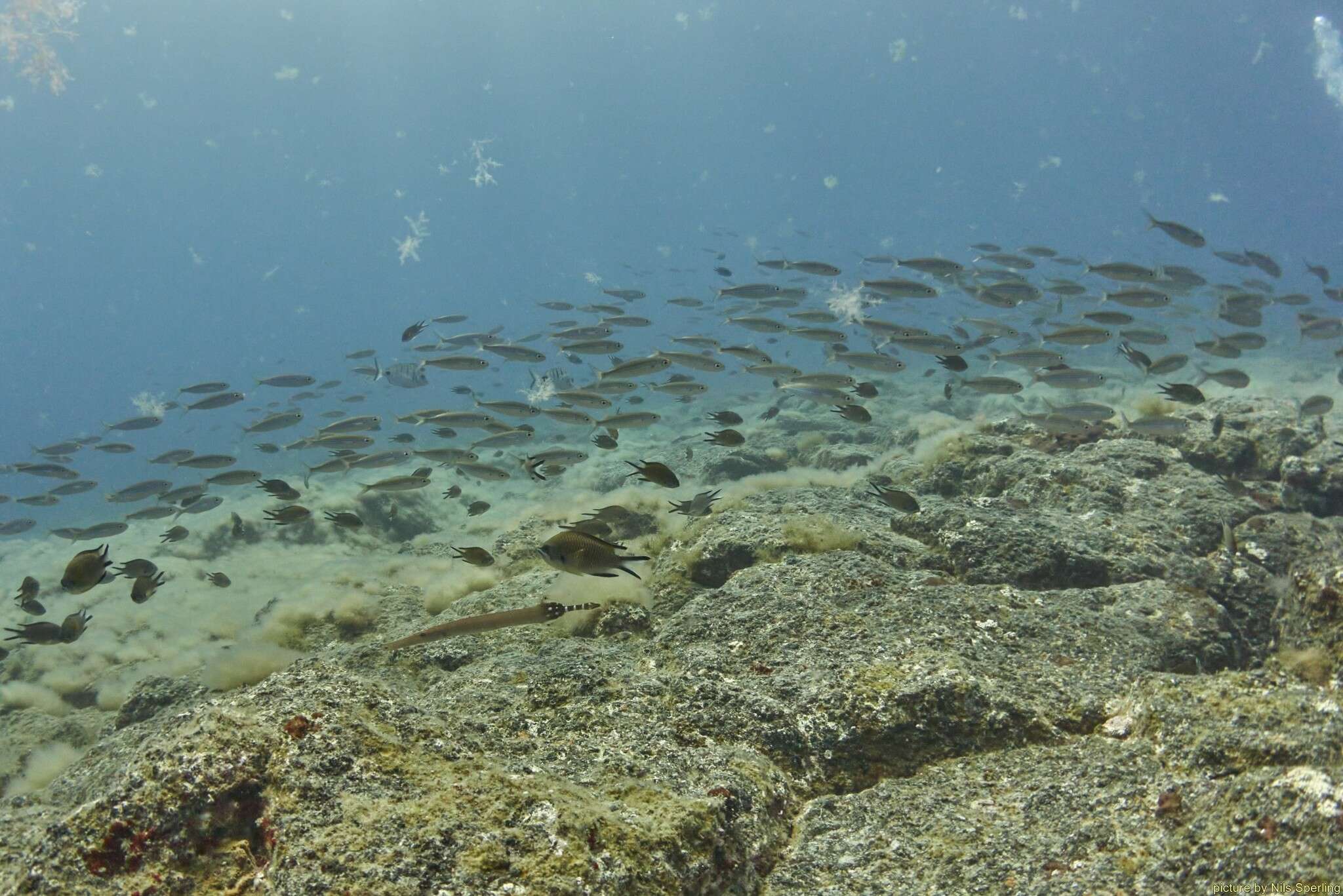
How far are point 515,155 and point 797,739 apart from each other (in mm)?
154629

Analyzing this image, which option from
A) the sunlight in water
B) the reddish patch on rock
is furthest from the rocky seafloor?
the sunlight in water

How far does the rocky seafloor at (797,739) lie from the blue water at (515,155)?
154 ft

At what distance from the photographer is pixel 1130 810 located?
2479 millimetres

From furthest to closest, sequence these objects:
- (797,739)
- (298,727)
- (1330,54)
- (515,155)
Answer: (515,155) < (1330,54) < (797,739) < (298,727)

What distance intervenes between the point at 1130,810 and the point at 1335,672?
2.60 m

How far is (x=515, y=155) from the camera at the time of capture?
460ft

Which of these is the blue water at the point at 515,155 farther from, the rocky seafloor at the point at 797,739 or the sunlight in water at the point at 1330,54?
the rocky seafloor at the point at 797,739

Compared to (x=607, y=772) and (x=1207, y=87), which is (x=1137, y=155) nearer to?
(x=1207, y=87)

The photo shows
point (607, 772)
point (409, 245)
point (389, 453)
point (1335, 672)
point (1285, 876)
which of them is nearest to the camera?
point (1285, 876)

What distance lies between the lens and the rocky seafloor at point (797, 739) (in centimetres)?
209

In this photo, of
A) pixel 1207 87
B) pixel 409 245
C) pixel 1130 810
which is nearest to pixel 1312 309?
pixel 1130 810

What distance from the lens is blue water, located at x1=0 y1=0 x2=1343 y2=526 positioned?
3551 inches

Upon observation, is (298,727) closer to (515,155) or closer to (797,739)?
(797,739)

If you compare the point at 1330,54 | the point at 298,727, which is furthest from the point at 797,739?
the point at 1330,54
